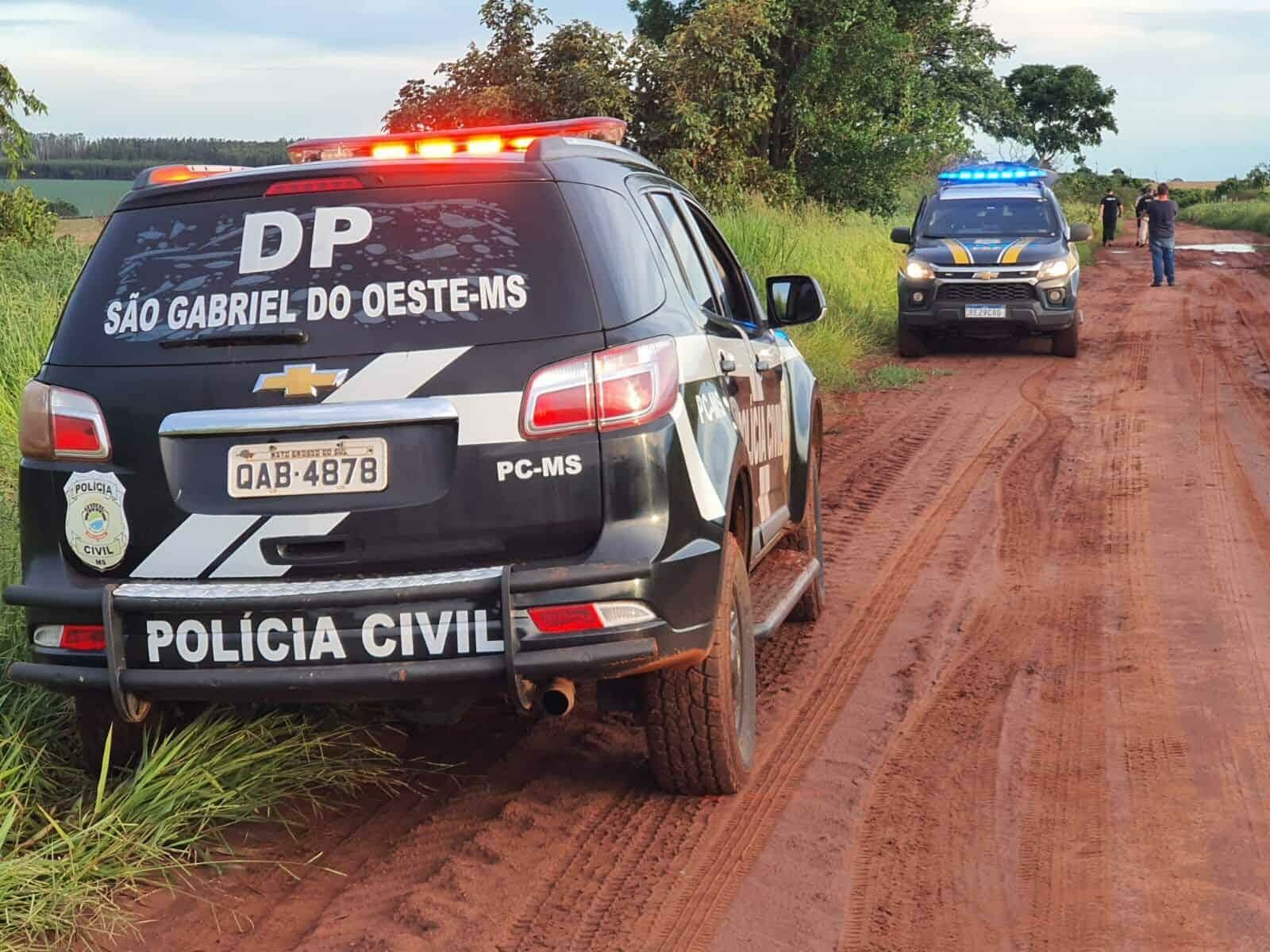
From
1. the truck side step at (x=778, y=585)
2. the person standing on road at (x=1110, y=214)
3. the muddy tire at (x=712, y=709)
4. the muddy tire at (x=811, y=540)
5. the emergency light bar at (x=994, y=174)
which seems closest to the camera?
the muddy tire at (x=712, y=709)

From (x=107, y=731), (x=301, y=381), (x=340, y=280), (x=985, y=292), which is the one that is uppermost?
(x=340, y=280)

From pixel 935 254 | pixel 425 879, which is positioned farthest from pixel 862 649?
pixel 935 254

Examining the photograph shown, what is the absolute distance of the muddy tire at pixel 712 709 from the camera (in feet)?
13.2

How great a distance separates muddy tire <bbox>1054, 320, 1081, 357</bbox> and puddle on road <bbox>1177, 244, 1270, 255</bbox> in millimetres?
20733

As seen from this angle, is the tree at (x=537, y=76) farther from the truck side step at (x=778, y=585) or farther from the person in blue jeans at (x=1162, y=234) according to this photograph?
the truck side step at (x=778, y=585)

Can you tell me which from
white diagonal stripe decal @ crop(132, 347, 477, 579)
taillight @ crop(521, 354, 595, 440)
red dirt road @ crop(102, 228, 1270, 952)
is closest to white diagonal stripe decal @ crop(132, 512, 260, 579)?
white diagonal stripe decal @ crop(132, 347, 477, 579)

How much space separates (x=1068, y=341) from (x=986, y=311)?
0.98 metres

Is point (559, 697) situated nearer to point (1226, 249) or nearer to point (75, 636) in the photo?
point (75, 636)

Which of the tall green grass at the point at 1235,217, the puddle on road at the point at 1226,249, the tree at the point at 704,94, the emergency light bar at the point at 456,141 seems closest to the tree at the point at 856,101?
the tree at the point at 704,94

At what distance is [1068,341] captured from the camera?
16109 millimetres

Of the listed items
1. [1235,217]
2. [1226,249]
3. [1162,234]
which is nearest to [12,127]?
[1162,234]

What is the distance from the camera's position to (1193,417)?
11.8m

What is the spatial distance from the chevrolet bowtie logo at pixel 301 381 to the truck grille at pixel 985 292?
42.5 ft

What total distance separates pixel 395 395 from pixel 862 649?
2841 millimetres
